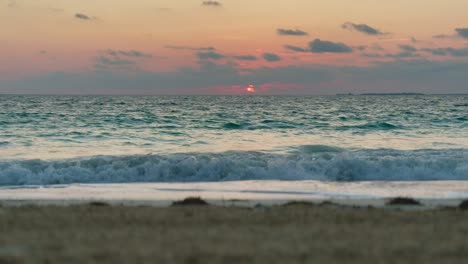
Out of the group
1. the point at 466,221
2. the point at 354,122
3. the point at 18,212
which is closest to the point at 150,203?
the point at 18,212

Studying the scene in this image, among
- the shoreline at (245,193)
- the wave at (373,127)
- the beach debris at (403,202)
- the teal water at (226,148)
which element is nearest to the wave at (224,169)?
the teal water at (226,148)

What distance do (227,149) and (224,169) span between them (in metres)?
7.67

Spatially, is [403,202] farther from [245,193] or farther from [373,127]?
[373,127]

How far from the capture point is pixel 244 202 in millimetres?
13578

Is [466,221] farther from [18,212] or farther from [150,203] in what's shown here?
[18,212]

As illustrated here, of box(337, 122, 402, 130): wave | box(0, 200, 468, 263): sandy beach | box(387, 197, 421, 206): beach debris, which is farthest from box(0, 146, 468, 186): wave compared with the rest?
box(337, 122, 402, 130): wave

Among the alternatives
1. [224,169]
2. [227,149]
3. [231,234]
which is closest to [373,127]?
[227,149]

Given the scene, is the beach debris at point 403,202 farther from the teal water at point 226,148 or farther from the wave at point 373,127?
the wave at point 373,127

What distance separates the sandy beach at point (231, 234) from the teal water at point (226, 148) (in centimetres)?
905

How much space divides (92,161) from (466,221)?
50.0 ft

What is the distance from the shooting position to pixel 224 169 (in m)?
21.7

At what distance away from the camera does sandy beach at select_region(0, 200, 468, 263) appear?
24.2ft

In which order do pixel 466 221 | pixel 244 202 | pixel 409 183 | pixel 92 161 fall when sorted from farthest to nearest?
pixel 92 161 → pixel 409 183 → pixel 244 202 → pixel 466 221

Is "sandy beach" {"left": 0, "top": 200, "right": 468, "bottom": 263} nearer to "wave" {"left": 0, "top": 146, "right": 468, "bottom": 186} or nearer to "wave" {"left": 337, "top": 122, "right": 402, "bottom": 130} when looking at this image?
"wave" {"left": 0, "top": 146, "right": 468, "bottom": 186}
